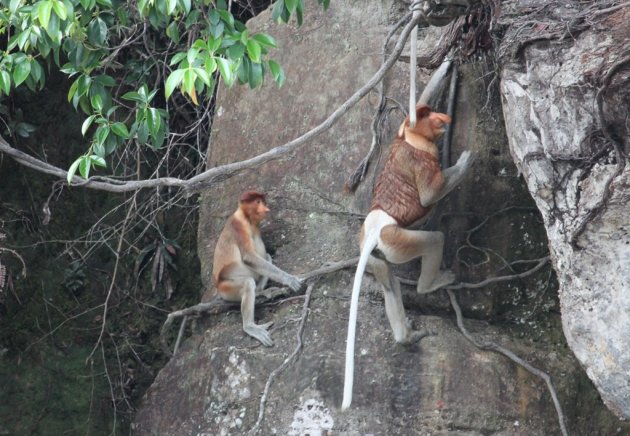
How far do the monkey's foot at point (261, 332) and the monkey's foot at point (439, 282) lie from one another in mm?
869

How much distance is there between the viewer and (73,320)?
8.43 meters

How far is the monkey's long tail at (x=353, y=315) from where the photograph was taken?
5477mm

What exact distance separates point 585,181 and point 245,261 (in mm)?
2259

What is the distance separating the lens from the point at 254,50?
5.23m

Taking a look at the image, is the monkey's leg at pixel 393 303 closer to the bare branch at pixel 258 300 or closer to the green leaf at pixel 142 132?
the bare branch at pixel 258 300

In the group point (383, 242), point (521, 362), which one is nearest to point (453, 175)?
point (383, 242)

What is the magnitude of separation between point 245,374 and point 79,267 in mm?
2495

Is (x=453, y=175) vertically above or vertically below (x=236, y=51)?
below

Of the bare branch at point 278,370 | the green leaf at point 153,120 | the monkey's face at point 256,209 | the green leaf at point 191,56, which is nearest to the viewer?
the green leaf at point 191,56

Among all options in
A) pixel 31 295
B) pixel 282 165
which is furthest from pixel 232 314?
pixel 31 295

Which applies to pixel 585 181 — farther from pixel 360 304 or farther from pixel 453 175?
pixel 360 304

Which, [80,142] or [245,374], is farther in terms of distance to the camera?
[80,142]

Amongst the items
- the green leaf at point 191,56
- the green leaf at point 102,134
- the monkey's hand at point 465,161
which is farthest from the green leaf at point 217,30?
the monkey's hand at point 465,161

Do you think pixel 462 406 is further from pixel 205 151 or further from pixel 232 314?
pixel 205 151
